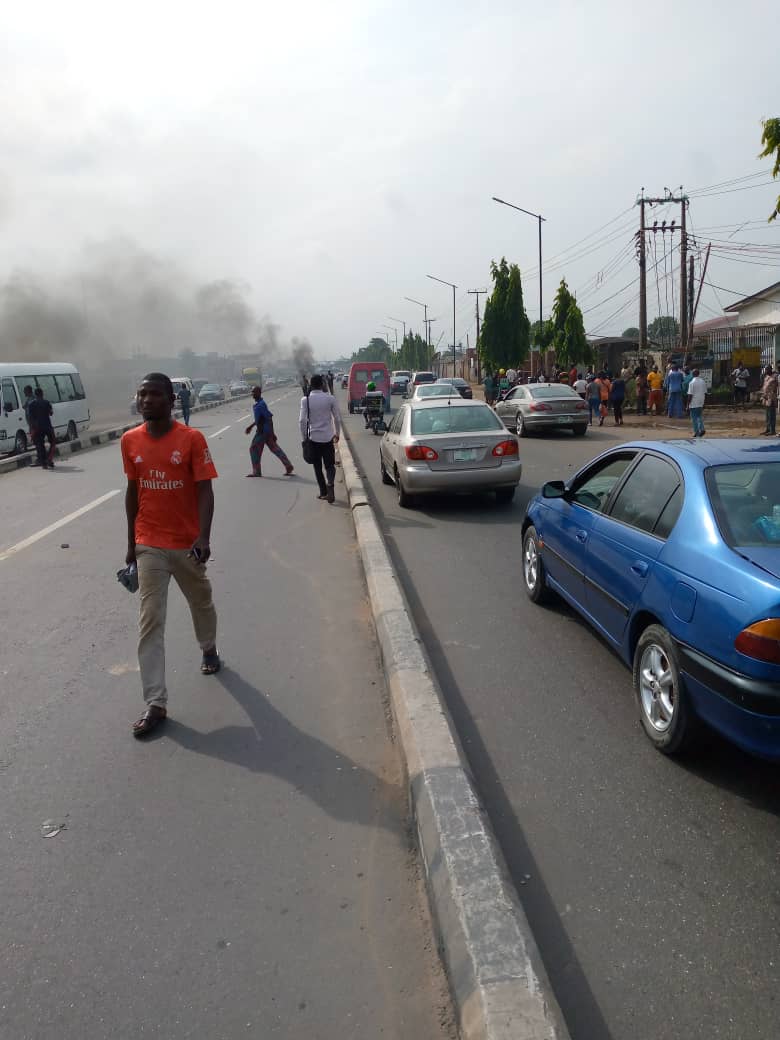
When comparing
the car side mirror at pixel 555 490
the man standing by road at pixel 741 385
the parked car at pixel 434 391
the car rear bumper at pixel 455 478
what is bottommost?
the man standing by road at pixel 741 385

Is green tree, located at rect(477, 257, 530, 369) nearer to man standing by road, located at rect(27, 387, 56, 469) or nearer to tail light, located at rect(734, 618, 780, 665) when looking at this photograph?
man standing by road, located at rect(27, 387, 56, 469)

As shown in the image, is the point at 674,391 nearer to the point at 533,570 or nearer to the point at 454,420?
the point at 454,420

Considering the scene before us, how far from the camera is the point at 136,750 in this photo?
417 cm

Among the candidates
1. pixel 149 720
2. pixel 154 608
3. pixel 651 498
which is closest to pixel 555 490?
pixel 651 498

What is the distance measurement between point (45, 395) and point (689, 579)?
23.2 meters

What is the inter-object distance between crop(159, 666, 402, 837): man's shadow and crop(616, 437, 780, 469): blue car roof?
7.42 feet

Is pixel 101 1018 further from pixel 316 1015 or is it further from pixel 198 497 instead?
pixel 198 497

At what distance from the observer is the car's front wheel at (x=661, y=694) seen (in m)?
3.68

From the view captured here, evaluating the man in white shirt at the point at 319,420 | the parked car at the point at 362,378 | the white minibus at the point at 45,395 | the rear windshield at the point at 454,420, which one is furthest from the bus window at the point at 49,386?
the rear windshield at the point at 454,420

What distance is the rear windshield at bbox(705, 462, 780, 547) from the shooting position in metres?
3.68

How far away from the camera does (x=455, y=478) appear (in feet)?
34.5

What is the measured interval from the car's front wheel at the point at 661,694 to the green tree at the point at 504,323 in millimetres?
40644

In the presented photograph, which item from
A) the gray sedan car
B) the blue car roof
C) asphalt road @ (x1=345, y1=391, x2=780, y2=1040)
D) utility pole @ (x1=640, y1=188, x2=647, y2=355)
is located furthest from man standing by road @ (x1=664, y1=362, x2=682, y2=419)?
the blue car roof

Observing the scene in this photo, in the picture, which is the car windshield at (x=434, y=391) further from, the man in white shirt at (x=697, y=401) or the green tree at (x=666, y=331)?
the green tree at (x=666, y=331)
